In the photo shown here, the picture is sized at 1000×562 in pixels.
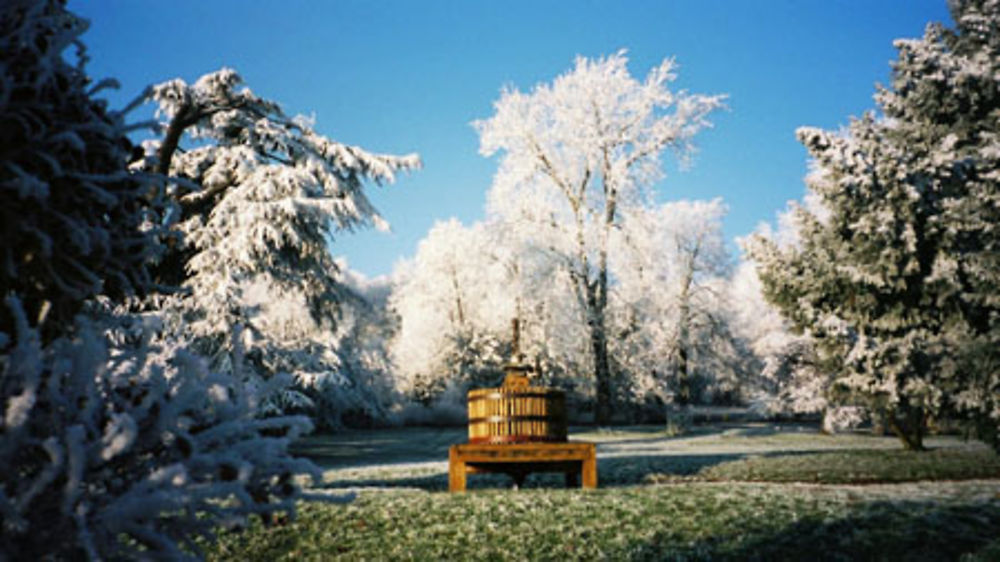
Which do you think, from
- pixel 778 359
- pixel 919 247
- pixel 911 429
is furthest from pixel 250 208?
pixel 778 359

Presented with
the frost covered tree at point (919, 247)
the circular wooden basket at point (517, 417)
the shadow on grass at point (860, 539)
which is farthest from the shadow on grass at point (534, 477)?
the shadow on grass at point (860, 539)

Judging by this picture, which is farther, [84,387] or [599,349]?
[599,349]

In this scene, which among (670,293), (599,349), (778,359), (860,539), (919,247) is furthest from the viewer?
(670,293)

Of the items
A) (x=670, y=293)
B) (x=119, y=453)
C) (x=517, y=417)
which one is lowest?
(x=517, y=417)

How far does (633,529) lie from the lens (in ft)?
23.1

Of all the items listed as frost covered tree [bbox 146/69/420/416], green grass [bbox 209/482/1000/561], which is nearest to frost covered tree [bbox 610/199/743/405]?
frost covered tree [bbox 146/69/420/416]

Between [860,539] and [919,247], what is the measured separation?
774 cm

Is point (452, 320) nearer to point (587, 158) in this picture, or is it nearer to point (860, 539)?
point (587, 158)

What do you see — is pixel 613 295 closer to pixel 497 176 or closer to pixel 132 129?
pixel 497 176

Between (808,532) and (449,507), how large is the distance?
4.09 m

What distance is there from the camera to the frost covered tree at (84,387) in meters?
2.19

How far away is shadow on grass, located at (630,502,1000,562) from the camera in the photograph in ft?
20.4

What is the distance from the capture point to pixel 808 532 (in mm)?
6871

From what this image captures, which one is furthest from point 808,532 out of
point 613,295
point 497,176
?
point 613,295
